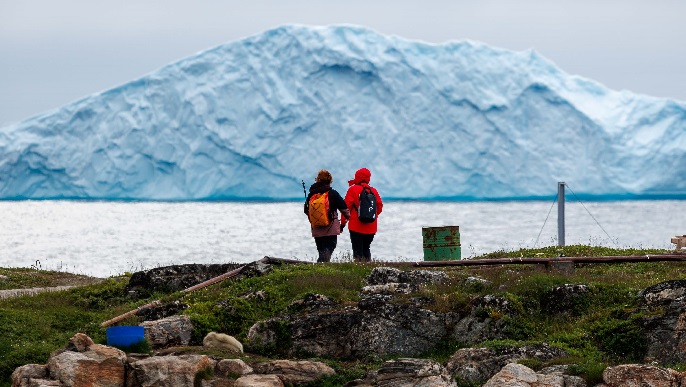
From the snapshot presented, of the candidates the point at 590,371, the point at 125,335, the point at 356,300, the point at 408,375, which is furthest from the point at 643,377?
the point at 125,335

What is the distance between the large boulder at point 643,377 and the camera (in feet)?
32.9

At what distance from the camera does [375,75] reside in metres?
63.3

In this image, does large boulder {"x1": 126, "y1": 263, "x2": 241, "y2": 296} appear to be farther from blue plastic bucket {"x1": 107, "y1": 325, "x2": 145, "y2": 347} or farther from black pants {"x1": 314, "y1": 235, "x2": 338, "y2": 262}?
blue plastic bucket {"x1": 107, "y1": 325, "x2": 145, "y2": 347}

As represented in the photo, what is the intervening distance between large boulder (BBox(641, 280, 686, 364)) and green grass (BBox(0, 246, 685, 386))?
0.13m

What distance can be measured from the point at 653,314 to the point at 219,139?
51.6 metres

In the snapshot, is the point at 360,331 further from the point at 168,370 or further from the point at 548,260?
the point at 548,260

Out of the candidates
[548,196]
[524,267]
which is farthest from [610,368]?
[548,196]

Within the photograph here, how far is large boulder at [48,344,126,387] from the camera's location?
1080cm

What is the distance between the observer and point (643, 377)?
33.0ft

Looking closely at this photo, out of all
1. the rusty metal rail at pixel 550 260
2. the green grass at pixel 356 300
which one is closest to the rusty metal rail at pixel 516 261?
the rusty metal rail at pixel 550 260

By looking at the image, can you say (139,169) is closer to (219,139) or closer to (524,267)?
(219,139)

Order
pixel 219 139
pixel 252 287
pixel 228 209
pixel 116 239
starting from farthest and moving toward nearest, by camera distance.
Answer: pixel 228 209 → pixel 116 239 → pixel 219 139 → pixel 252 287

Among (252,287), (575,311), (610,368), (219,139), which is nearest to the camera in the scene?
(610,368)

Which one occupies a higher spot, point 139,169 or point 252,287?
point 139,169
